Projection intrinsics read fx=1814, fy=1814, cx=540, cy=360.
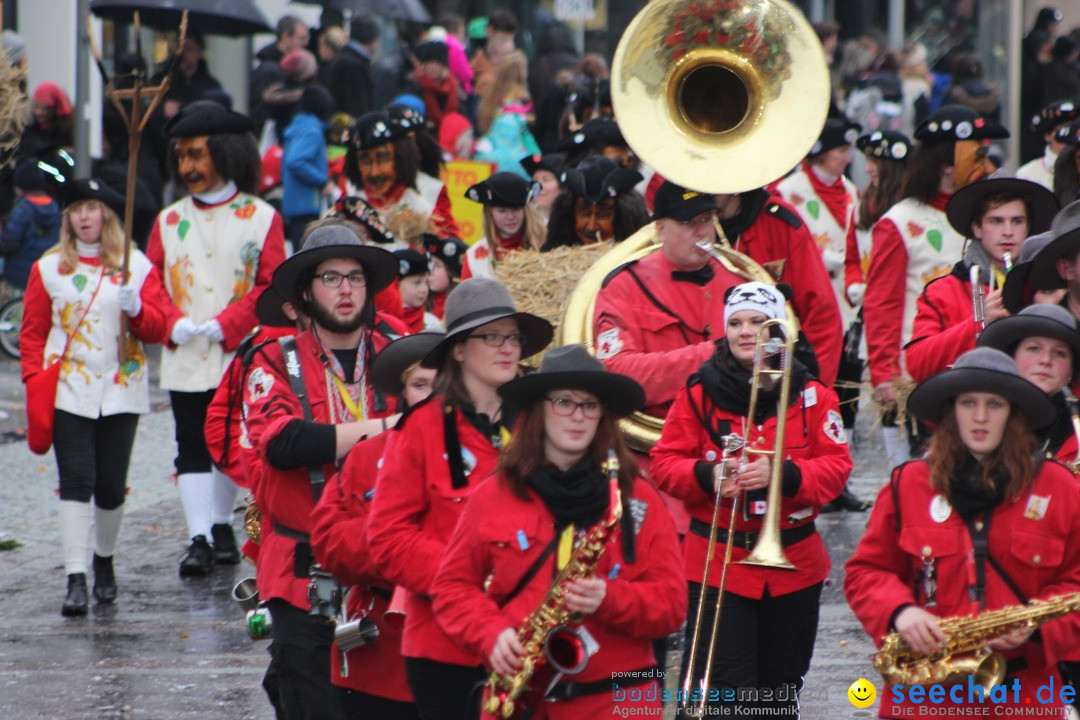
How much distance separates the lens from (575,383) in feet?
15.5

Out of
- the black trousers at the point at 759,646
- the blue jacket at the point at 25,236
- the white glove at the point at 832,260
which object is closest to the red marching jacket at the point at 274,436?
the black trousers at the point at 759,646

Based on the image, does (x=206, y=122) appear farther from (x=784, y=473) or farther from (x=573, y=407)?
(x=573, y=407)

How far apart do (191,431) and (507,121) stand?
20.5 feet

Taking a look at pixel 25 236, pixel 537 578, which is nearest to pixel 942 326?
pixel 537 578

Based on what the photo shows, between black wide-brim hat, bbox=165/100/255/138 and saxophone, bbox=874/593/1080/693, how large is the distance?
525cm

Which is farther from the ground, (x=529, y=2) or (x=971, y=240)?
(x=529, y=2)

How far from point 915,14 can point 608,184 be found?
77.1 feet

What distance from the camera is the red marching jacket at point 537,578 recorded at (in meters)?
4.63

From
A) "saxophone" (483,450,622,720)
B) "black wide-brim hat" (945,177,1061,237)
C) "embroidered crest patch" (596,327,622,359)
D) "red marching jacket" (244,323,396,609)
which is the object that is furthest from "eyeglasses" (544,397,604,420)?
"black wide-brim hat" (945,177,1061,237)

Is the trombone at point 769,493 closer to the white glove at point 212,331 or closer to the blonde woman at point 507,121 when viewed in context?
the white glove at point 212,331

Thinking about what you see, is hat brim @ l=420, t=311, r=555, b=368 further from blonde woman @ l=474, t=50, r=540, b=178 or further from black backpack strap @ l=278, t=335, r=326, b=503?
blonde woman @ l=474, t=50, r=540, b=178

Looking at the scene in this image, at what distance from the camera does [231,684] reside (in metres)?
7.25

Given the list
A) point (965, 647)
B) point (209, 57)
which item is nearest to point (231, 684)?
point (965, 647)

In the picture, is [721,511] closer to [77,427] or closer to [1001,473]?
[1001,473]
